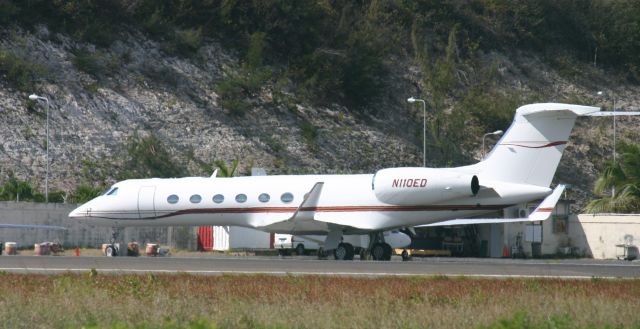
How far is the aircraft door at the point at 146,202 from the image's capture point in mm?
38125

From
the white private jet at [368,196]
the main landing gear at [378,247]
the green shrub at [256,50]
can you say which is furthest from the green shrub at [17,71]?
the main landing gear at [378,247]

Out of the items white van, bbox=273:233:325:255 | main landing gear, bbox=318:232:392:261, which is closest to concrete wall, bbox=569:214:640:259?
white van, bbox=273:233:325:255

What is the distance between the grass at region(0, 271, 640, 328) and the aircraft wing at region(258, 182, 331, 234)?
12.5 metres

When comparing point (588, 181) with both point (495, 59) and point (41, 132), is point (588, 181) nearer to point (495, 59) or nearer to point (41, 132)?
point (495, 59)

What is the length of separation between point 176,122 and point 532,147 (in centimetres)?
3181

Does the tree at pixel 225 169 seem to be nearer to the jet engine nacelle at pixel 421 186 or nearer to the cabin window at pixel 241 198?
the cabin window at pixel 241 198

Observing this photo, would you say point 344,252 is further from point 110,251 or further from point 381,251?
point 110,251

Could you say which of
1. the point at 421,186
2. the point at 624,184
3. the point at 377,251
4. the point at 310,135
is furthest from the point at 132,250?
the point at 310,135

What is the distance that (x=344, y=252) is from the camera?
121 feet

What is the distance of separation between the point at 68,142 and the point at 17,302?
43213mm

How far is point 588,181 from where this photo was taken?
Answer: 69625 mm

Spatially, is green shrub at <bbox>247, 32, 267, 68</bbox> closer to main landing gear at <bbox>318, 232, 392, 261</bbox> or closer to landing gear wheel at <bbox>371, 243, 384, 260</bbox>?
main landing gear at <bbox>318, 232, 392, 261</bbox>

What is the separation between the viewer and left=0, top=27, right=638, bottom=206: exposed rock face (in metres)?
58.4

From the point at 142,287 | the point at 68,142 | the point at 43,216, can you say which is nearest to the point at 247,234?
the point at 43,216
